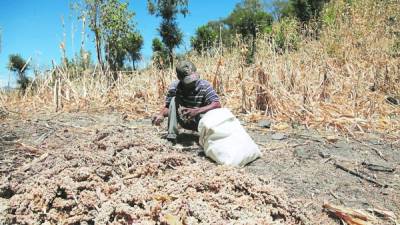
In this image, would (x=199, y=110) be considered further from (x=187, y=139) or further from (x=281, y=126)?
(x=281, y=126)

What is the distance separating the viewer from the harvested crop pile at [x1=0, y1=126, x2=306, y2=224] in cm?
213

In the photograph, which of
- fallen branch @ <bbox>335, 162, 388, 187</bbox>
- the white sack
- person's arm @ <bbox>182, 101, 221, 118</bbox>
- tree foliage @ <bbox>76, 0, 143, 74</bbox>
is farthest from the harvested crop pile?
tree foliage @ <bbox>76, 0, 143, 74</bbox>

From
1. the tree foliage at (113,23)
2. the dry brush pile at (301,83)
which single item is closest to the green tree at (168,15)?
the tree foliage at (113,23)

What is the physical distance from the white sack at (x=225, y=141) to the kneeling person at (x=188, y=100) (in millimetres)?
326

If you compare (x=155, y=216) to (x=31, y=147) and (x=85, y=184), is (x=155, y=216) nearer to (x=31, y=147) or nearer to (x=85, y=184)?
(x=85, y=184)

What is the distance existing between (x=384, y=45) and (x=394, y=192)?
198 inches

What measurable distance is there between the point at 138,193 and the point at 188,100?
1.52 meters

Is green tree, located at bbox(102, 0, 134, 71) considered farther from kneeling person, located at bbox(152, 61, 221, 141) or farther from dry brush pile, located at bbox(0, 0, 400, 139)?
kneeling person, located at bbox(152, 61, 221, 141)

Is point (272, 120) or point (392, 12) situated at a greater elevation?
point (392, 12)

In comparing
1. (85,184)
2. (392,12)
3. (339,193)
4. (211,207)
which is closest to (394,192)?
(339,193)

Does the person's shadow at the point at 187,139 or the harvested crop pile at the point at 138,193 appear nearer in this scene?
the harvested crop pile at the point at 138,193

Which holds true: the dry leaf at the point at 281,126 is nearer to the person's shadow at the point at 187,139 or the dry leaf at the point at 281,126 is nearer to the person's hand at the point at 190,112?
the person's shadow at the point at 187,139

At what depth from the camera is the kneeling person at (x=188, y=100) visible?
3.53m

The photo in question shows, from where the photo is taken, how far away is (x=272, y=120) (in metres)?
4.38
